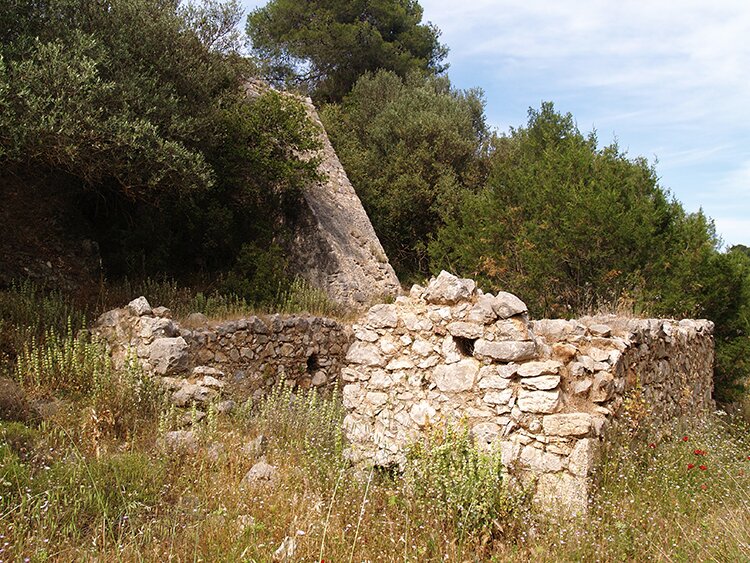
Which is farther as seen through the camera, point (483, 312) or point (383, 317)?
point (383, 317)

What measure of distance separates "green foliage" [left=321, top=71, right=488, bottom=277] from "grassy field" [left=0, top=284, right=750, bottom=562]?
1436cm

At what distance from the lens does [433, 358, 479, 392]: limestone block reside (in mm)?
5531

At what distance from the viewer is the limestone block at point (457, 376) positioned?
5531 mm

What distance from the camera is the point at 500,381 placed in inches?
211

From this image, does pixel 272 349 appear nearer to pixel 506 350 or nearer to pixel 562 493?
pixel 506 350

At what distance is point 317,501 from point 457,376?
1.74 meters

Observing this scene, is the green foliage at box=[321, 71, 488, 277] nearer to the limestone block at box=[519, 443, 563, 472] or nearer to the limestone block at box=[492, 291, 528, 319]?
the limestone block at box=[492, 291, 528, 319]

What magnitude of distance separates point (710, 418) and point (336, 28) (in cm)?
2342

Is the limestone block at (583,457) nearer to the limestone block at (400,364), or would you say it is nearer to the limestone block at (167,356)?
the limestone block at (400,364)

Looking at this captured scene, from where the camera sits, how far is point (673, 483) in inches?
206

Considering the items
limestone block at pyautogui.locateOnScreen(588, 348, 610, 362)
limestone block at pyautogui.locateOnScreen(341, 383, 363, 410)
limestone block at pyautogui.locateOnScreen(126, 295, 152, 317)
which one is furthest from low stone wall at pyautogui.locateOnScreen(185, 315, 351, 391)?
limestone block at pyautogui.locateOnScreen(588, 348, 610, 362)

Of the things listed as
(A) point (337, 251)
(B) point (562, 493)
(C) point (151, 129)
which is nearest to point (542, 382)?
(B) point (562, 493)

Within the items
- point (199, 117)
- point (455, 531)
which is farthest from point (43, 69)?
point (455, 531)

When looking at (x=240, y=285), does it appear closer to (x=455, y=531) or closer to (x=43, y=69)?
(x=43, y=69)
